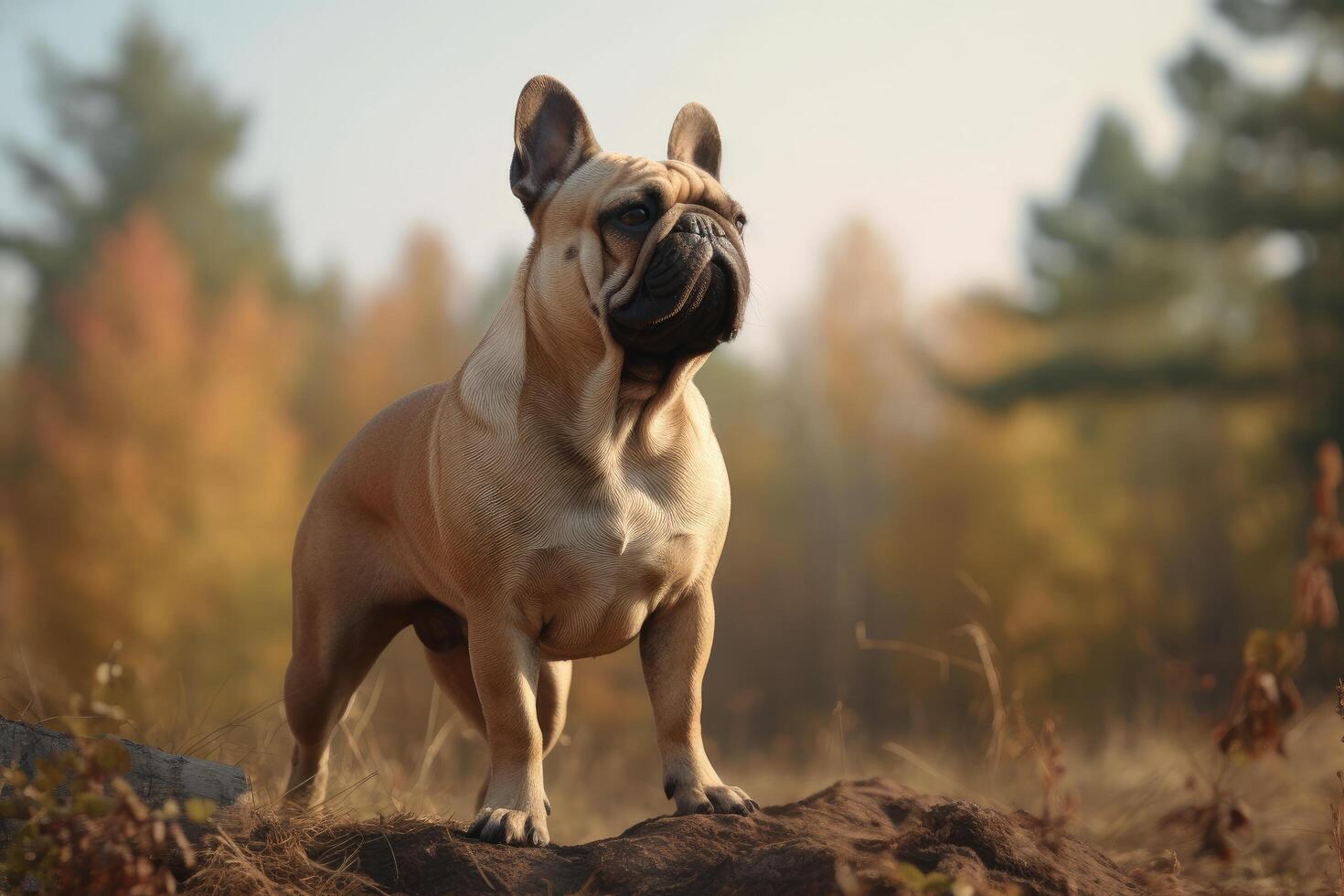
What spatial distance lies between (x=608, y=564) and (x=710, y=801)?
80cm

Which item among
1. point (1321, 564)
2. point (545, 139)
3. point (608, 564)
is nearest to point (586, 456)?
point (608, 564)

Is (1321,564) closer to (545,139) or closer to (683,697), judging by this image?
(683,697)

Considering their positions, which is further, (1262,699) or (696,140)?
(696,140)

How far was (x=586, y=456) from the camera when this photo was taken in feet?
11.9

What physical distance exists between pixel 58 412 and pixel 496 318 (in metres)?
20.6

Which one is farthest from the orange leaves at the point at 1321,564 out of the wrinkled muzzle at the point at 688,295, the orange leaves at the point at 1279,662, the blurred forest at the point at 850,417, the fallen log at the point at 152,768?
the blurred forest at the point at 850,417

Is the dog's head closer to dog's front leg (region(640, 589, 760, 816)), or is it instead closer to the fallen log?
dog's front leg (region(640, 589, 760, 816))

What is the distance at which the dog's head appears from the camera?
133 inches

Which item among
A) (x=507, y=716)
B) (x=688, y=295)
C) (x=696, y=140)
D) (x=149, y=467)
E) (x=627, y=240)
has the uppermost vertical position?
(x=696, y=140)

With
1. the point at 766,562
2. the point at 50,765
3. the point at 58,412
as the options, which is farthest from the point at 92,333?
the point at 50,765

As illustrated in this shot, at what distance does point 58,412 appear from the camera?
2183 cm

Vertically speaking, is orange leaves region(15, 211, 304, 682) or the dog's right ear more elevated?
the dog's right ear

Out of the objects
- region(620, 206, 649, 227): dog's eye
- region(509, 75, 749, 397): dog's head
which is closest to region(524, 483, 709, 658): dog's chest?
region(509, 75, 749, 397): dog's head

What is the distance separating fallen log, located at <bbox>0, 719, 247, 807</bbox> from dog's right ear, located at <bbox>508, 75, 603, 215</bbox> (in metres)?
1.99
